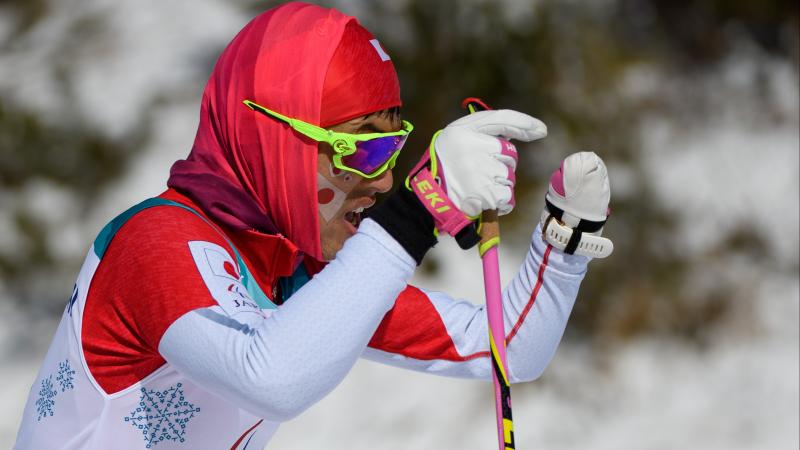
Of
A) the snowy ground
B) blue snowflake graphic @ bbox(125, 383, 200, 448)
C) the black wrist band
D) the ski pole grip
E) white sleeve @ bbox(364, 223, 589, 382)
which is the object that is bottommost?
the snowy ground

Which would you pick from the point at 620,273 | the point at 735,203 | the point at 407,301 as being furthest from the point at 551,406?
the point at 407,301

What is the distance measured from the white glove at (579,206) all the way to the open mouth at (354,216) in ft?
1.24

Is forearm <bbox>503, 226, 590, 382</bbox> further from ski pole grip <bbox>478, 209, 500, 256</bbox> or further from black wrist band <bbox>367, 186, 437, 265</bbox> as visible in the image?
black wrist band <bbox>367, 186, 437, 265</bbox>

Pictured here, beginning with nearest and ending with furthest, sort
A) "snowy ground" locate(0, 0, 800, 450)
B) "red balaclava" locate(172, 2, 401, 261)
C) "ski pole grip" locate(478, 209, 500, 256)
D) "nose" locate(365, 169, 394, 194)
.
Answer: "ski pole grip" locate(478, 209, 500, 256) → "red balaclava" locate(172, 2, 401, 261) → "nose" locate(365, 169, 394, 194) → "snowy ground" locate(0, 0, 800, 450)

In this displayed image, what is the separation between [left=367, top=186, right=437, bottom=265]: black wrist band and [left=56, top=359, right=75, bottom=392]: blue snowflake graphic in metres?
0.63

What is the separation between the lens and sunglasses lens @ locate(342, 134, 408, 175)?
1.99 m

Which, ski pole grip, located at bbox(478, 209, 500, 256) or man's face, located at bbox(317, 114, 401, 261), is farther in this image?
man's face, located at bbox(317, 114, 401, 261)

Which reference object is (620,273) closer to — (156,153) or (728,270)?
(728,270)

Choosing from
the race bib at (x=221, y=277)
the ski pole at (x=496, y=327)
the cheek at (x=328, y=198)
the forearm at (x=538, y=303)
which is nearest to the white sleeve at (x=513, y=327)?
the forearm at (x=538, y=303)

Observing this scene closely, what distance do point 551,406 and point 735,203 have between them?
1838 millimetres

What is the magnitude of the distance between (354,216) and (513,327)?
0.40 meters

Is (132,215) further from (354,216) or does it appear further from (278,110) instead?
(354,216)

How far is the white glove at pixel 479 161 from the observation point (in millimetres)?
1750

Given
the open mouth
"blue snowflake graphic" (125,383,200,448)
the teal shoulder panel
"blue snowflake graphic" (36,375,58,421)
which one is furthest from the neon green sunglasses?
"blue snowflake graphic" (36,375,58,421)
